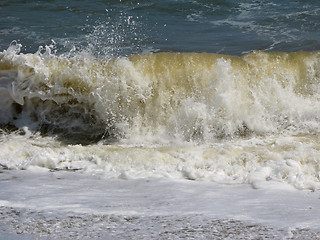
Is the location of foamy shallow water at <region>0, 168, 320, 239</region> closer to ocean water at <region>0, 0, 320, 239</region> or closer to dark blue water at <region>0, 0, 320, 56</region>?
ocean water at <region>0, 0, 320, 239</region>

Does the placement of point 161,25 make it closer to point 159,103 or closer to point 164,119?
point 159,103

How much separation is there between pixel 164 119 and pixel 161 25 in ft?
15.4

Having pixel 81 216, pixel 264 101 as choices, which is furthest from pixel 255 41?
pixel 81 216

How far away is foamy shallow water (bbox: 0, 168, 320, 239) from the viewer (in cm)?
412

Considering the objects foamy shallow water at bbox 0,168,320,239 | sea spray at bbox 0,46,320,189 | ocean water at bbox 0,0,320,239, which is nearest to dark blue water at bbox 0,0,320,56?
ocean water at bbox 0,0,320,239

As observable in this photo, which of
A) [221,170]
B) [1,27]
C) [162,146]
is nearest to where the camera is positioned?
[221,170]

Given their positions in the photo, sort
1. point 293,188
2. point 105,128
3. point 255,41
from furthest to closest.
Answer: point 255,41
point 105,128
point 293,188

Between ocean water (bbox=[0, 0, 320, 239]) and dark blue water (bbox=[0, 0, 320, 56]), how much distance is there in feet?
0.23

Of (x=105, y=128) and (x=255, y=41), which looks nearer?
(x=105, y=128)

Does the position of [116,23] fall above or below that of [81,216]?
above

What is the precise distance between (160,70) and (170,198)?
129 inches

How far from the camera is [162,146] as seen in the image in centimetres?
697

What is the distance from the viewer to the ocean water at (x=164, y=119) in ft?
16.8

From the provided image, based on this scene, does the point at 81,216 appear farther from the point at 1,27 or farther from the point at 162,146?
the point at 1,27
